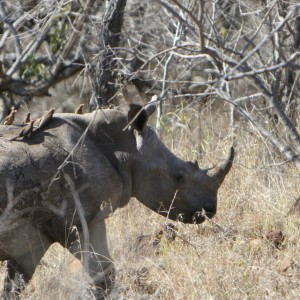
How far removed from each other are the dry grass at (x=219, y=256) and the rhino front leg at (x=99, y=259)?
0.33 feet

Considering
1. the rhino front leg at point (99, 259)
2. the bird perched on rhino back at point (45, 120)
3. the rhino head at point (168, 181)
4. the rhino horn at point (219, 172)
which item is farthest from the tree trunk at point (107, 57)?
the rhino front leg at point (99, 259)

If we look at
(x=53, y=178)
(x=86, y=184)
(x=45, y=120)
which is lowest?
(x=86, y=184)

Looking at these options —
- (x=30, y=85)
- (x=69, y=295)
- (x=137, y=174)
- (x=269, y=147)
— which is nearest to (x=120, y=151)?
(x=137, y=174)

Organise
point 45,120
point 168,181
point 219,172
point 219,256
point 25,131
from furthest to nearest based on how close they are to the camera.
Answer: point 219,172
point 168,181
point 219,256
point 45,120
point 25,131

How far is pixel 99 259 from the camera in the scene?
6.05m

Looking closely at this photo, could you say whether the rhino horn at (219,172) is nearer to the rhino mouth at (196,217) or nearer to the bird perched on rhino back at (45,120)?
the rhino mouth at (196,217)

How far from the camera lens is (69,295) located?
559 centimetres

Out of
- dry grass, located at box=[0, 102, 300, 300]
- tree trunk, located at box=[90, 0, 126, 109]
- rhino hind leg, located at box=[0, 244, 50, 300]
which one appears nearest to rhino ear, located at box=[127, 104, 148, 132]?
dry grass, located at box=[0, 102, 300, 300]

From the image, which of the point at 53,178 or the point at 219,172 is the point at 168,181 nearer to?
the point at 219,172

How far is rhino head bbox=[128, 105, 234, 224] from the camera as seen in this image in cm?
640

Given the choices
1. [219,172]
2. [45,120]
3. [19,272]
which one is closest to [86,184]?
[45,120]

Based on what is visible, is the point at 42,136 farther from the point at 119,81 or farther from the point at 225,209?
the point at 119,81

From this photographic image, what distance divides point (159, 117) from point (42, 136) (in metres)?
3.94

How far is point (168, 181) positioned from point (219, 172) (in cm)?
49
